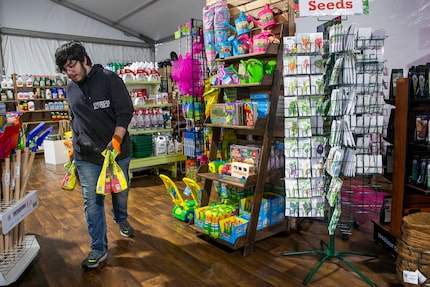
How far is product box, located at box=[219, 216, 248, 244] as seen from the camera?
2.54 meters

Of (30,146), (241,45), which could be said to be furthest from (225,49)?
(30,146)

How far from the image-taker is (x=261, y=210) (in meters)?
2.74

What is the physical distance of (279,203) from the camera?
9.40ft

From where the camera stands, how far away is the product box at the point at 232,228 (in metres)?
2.54

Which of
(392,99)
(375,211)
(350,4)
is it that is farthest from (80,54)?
(375,211)

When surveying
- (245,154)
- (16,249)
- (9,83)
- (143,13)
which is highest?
(143,13)

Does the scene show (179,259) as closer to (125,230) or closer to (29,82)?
(125,230)

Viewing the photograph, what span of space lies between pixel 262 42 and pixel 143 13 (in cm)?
813

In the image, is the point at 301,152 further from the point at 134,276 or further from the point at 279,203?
the point at 134,276

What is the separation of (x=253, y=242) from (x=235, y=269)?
1.06 feet

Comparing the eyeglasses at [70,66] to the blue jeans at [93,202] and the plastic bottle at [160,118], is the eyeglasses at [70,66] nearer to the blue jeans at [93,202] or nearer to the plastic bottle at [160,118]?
the blue jeans at [93,202]

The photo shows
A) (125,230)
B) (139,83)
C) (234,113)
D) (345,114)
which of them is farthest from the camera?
(139,83)

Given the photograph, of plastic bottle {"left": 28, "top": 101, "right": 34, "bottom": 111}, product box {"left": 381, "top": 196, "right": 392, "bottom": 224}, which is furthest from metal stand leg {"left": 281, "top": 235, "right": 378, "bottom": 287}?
plastic bottle {"left": 28, "top": 101, "right": 34, "bottom": 111}

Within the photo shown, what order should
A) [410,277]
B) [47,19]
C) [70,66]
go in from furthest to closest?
[47,19] < [70,66] < [410,277]
